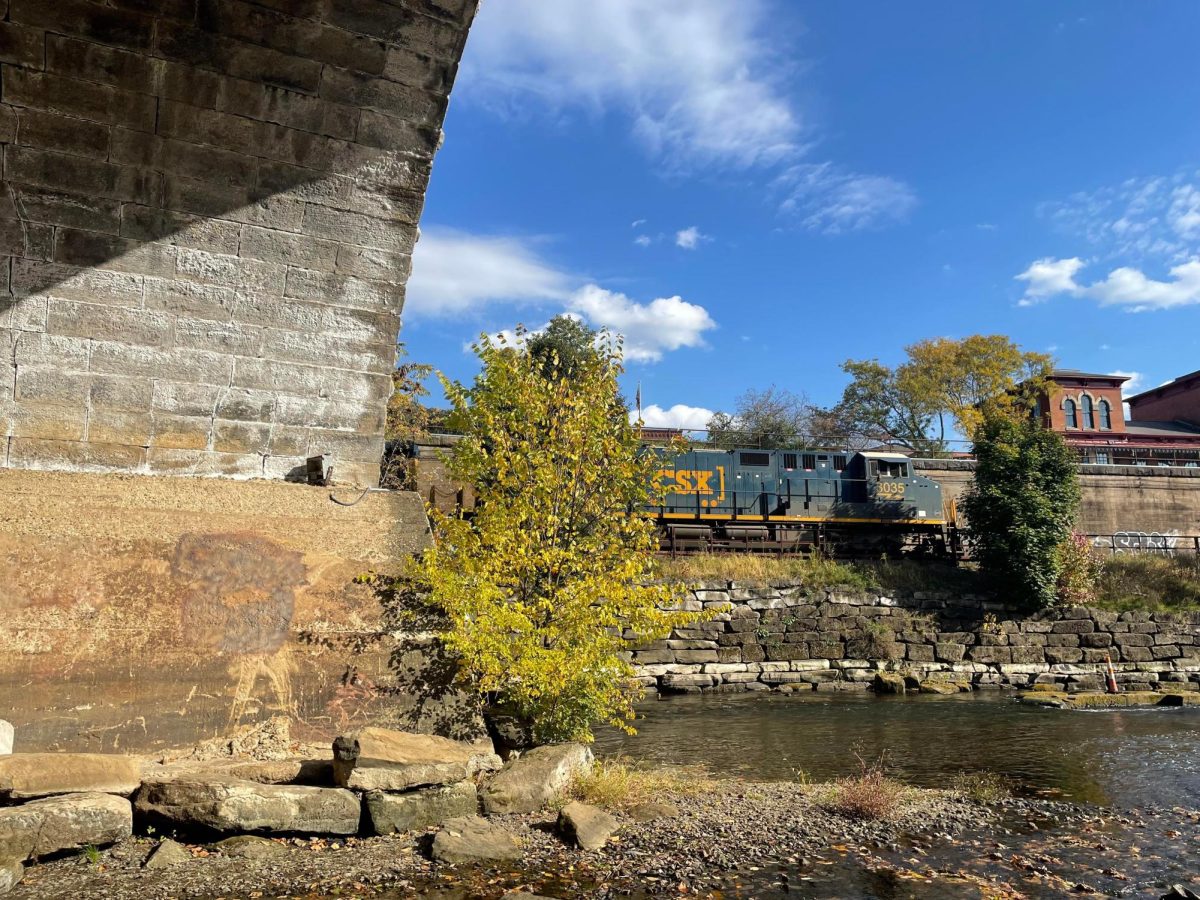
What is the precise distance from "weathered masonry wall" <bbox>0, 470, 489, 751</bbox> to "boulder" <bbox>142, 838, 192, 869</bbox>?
81 centimetres

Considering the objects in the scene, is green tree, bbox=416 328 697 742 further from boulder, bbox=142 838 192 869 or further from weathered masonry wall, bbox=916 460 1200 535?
weathered masonry wall, bbox=916 460 1200 535

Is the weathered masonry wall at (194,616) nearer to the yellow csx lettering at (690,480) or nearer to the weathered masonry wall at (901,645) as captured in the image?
the weathered masonry wall at (901,645)

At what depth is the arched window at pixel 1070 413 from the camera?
4747cm

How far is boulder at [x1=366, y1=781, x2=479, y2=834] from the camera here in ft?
16.1

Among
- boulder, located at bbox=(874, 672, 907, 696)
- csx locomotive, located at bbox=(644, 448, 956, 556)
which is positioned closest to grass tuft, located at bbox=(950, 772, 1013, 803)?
boulder, located at bbox=(874, 672, 907, 696)

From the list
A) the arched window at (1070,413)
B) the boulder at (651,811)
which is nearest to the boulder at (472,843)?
the boulder at (651,811)

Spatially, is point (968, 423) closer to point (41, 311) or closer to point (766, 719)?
point (766, 719)

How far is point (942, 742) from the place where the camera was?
12000 millimetres

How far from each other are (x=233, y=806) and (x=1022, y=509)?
23282mm

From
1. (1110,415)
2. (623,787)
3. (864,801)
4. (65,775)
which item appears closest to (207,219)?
(65,775)

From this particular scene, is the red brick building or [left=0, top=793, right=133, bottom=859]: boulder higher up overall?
the red brick building

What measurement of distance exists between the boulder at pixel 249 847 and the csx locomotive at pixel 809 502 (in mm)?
21231

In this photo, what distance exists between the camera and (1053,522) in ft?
74.1

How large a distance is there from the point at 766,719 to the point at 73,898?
12952 mm
